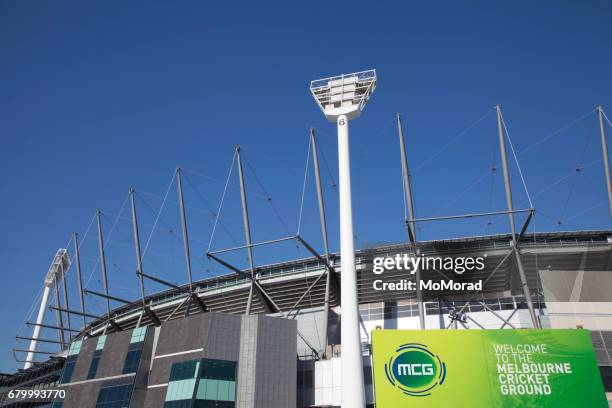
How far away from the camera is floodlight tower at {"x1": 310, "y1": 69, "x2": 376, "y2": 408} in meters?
33.3

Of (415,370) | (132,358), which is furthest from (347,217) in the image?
(132,358)

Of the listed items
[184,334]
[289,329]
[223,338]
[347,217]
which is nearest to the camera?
[347,217]

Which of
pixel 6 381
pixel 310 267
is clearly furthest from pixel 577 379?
pixel 6 381

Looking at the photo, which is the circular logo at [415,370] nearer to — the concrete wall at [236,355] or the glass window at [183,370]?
the concrete wall at [236,355]

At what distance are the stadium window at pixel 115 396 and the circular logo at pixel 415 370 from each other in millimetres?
24291

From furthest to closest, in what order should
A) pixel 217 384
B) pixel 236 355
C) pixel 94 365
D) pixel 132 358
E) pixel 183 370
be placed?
pixel 94 365, pixel 132 358, pixel 236 355, pixel 183 370, pixel 217 384

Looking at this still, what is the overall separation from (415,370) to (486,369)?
17.5 ft

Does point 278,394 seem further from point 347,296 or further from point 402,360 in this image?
point 347,296

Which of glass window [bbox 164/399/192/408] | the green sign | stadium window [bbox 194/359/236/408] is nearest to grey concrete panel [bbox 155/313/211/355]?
stadium window [bbox 194/359/236/408]

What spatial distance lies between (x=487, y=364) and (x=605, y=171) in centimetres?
2257

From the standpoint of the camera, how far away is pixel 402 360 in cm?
4084

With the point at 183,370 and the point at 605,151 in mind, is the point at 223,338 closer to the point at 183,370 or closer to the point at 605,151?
the point at 183,370

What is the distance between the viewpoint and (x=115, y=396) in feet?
161

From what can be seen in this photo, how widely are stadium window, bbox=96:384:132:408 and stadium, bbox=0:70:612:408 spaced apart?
117mm
